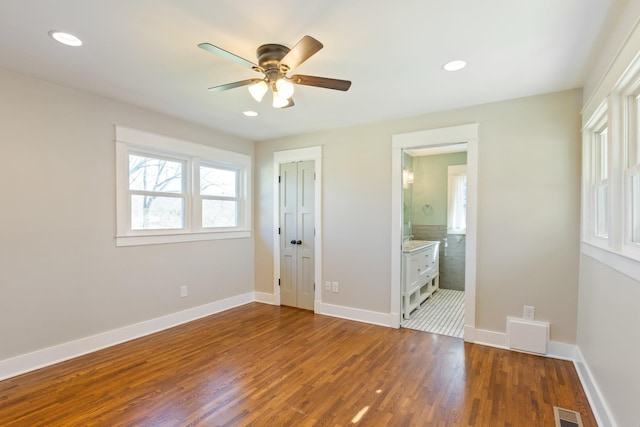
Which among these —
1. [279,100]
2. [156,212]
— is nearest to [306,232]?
[156,212]

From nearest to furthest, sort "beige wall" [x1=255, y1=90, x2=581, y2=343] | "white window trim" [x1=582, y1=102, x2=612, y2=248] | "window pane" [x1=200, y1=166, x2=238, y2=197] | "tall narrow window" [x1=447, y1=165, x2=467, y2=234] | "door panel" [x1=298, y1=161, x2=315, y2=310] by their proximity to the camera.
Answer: "white window trim" [x1=582, y1=102, x2=612, y2=248], "beige wall" [x1=255, y1=90, x2=581, y2=343], "window pane" [x1=200, y1=166, x2=238, y2=197], "door panel" [x1=298, y1=161, x2=315, y2=310], "tall narrow window" [x1=447, y1=165, x2=467, y2=234]

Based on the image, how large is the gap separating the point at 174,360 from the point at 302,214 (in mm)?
2398

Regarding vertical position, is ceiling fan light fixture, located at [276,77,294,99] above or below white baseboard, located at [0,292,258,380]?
above

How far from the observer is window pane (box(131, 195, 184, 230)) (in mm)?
3537

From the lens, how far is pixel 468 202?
3365mm

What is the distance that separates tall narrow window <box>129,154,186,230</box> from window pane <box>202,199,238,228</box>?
14.4 inches

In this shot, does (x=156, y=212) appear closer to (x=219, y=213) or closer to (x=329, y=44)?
(x=219, y=213)

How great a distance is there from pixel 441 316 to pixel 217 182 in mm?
3606

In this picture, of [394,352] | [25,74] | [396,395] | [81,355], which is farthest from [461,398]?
[25,74]

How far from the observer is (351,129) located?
4.12 m

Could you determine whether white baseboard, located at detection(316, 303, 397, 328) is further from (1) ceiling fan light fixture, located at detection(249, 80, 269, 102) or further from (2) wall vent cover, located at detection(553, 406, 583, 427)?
(1) ceiling fan light fixture, located at detection(249, 80, 269, 102)

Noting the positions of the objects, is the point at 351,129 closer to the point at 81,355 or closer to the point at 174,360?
the point at 174,360

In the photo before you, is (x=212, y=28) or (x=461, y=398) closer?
(x=212, y=28)

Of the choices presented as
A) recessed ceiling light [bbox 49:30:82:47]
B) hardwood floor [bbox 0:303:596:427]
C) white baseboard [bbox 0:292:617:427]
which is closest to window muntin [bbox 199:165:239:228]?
white baseboard [bbox 0:292:617:427]
